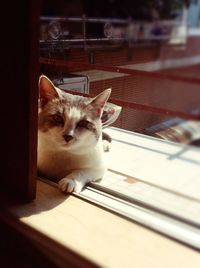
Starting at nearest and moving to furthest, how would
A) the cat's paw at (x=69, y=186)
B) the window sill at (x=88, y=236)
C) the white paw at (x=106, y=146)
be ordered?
the window sill at (x=88, y=236)
the cat's paw at (x=69, y=186)
the white paw at (x=106, y=146)

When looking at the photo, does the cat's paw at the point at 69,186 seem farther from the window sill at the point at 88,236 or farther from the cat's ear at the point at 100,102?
the cat's ear at the point at 100,102

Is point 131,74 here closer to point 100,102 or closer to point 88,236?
point 100,102

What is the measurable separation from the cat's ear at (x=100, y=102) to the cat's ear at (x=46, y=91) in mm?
100

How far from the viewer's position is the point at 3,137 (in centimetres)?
75

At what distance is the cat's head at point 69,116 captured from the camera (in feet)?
2.77

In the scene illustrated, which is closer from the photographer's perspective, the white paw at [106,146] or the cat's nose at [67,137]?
the cat's nose at [67,137]

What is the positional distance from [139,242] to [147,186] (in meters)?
0.21

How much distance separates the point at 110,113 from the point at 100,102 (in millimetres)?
57

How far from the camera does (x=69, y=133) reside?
827mm

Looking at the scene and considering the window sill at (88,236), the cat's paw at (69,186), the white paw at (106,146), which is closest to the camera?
Answer: the window sill at (88,236)

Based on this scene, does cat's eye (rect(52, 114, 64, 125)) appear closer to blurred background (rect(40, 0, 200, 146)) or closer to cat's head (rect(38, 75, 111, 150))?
cat's head (rect(38, 75, 111, 150))

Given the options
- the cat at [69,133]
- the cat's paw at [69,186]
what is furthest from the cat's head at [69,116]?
the cat's paw at [69,186]

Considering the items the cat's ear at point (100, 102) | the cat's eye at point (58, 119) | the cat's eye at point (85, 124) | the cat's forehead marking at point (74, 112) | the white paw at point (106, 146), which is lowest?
the white paw at point (106, 146)

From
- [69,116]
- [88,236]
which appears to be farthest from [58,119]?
[88,236]
